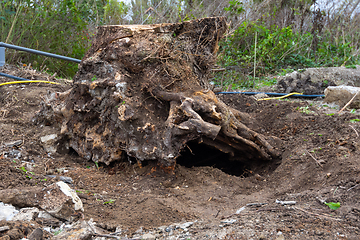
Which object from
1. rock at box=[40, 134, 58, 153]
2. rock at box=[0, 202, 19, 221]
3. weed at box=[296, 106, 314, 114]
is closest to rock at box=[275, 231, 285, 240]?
rock at box=[0, 202, 19, 221]

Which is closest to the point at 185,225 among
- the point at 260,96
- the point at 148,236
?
the point at 148,236

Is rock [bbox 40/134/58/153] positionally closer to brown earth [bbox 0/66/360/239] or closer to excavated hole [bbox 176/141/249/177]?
brown earth [bbox 0/66/360/239]

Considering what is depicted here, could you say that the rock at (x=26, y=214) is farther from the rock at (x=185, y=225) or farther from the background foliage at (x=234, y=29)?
the background foliage at (x=234, y=29)

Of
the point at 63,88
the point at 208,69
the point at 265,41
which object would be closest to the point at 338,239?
the point at 208,69

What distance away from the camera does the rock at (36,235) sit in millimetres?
1813

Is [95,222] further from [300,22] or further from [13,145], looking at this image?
[300,22]

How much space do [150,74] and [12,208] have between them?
6.43 ft

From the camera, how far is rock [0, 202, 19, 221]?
2.06 meters

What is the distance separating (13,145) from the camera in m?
3.59

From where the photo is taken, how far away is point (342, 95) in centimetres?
475

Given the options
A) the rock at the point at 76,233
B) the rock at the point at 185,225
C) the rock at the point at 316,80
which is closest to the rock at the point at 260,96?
the rock at the point at 316,80

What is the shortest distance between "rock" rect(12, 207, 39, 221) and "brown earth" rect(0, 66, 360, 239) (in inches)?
14.0

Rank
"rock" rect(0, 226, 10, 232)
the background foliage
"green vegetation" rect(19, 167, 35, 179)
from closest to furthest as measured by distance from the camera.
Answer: "rock" rect(0, 226, 10, 232) → "green vegetation" rect(19, 167, 35, 179) → the background foliage

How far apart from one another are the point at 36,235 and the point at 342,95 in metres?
4.68
